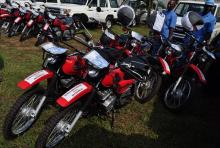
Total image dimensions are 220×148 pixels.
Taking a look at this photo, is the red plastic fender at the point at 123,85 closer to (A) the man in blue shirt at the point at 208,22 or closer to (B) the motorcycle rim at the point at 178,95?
(B) the motorcycle rim at the point at 178,95

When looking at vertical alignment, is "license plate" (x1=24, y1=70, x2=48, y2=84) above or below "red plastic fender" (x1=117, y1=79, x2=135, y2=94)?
above

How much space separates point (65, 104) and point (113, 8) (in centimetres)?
1327

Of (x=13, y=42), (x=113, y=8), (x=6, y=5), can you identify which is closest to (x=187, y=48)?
(x=13, y=42)

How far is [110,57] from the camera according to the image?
4340 millimetres

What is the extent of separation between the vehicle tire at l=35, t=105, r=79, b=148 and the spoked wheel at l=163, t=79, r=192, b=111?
2.42 metres

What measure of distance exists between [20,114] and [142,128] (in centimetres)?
210

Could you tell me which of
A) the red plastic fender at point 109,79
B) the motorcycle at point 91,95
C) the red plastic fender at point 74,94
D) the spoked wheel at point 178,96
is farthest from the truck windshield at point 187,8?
the red plastic fender at point 74,94

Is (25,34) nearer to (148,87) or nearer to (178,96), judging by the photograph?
(148,87)

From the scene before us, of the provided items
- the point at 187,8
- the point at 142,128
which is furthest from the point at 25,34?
the point at 142,128

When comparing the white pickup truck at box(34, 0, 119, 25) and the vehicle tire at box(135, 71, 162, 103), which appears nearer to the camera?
the vehicle tire at box(135, 71, 162, 103)

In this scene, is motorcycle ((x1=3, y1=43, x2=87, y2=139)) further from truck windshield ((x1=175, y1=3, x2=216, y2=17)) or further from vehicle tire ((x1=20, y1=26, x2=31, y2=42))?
truck windshield ((x1=175, y1=3, x2=216, y2=17))

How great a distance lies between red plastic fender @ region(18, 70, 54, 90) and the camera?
363cm

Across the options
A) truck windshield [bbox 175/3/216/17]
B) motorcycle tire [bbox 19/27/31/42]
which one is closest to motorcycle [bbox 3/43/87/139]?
motorcycle tire [bbox 19/27/31/42]

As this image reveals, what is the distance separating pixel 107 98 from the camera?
405 cm
